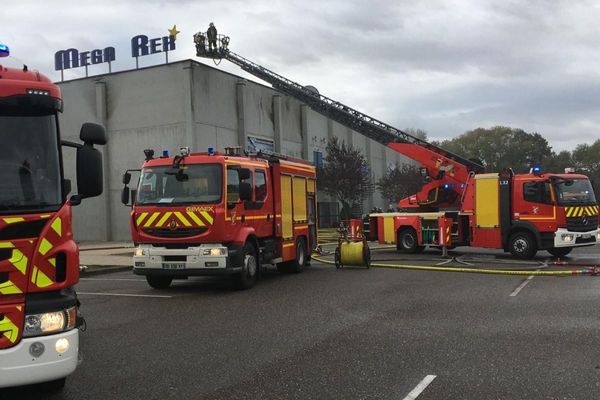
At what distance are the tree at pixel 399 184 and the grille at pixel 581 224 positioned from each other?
35105 millimetres

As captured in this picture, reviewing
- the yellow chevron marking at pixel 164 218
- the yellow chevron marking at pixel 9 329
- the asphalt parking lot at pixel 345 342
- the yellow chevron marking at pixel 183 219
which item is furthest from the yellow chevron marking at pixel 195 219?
the yellow chevron marking at pixel 9 329

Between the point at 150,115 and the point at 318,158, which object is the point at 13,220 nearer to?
the point at 150,115

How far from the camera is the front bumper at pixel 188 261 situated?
10.4 m

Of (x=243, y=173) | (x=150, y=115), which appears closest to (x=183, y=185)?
(x=243, y=173)

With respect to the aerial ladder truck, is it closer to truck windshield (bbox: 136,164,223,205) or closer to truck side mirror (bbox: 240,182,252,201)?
truck side mirror (bbox: 240,182,252,201)

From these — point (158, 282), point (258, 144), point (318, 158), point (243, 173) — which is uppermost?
point (258, 144)

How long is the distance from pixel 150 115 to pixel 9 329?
97.5 feet

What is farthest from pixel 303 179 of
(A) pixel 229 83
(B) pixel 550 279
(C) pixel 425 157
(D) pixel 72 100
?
(D) pixel 72 100

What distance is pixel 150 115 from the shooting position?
32438 mm

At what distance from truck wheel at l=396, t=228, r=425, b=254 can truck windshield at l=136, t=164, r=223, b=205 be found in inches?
390

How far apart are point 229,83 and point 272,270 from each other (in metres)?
21.5

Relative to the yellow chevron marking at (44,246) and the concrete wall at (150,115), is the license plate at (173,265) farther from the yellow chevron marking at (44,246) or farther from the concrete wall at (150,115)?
the concrete wall at (150,115)

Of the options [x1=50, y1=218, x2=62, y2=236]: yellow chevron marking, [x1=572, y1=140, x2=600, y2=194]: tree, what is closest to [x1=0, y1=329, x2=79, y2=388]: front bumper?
Answer: [x1=50, y1=218, x2=62, y2=236]: yellow chevron marking

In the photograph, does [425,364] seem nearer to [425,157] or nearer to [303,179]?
[303,179]
